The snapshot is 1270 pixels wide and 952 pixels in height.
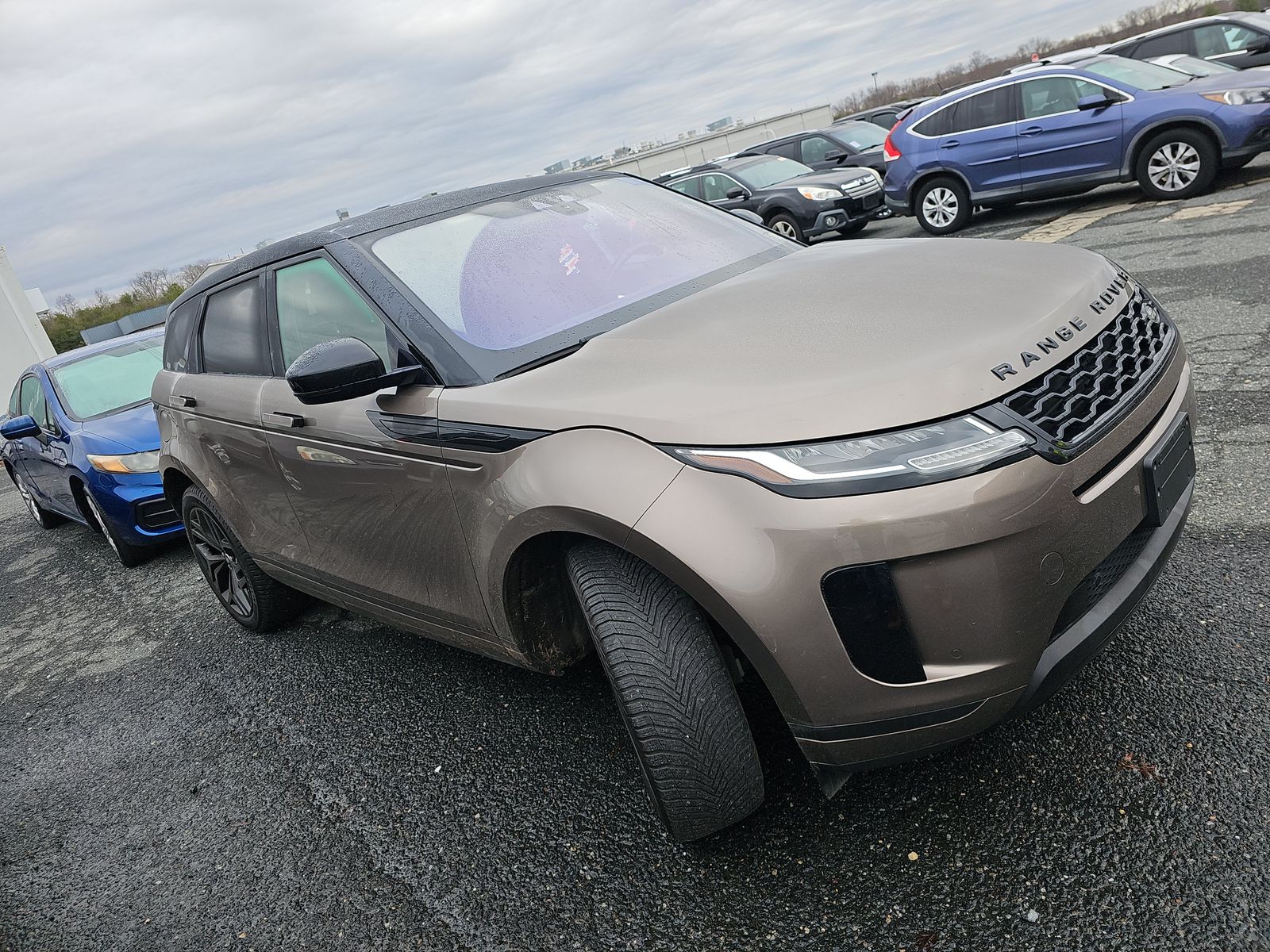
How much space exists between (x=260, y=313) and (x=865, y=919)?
2.88m

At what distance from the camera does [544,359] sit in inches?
96.8

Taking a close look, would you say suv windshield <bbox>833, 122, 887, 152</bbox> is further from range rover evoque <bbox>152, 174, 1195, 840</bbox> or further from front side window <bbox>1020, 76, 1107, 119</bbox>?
range rover evoque <bbox>152, 174, 1195, 840</bbox>

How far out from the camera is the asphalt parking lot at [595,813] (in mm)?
1982

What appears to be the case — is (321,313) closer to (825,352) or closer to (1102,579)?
(825,352)

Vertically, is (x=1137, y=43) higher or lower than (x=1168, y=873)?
higher

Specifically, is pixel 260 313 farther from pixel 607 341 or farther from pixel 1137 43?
pixel 1137 43

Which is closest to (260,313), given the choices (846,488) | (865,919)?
(846,488)

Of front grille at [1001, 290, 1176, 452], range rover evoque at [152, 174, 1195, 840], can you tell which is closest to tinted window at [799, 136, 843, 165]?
range rover evoque at [152, 174, 1195, 840]

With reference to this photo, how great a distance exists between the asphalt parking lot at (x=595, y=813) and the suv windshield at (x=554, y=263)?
830 millimetres

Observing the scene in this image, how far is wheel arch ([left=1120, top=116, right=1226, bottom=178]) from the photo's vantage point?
9.41 meters

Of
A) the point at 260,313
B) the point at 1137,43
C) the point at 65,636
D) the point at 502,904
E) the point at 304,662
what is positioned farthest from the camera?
the point at 1137,43

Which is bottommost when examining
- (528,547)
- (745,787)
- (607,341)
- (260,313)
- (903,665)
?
(745,787)

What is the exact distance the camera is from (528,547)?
2338 mm

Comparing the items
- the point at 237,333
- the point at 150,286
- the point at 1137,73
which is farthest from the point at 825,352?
the point at 150,286
